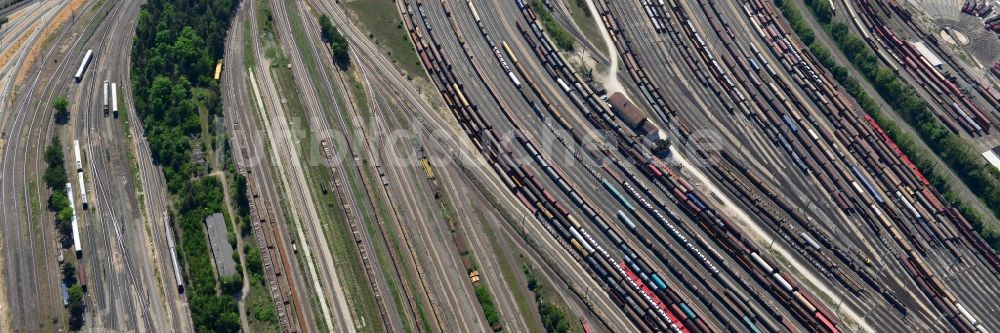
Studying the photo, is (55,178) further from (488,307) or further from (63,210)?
(488,307)

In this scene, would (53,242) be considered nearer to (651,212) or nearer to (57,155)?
(57,155)

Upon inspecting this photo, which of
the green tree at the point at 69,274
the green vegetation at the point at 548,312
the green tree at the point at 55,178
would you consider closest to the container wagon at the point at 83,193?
the green tree at the point at 55,178

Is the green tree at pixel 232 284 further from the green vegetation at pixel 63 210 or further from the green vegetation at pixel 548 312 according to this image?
the green vegetation at pixel 548 312

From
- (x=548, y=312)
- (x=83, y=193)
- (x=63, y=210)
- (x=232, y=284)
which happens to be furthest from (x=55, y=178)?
(x=548, y=312)

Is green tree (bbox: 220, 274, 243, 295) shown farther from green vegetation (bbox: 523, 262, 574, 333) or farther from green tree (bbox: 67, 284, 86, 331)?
green vegetation (bbox: 523, 262, 574, 333)

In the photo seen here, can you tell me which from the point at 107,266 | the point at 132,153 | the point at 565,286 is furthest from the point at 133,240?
the point at 565,286

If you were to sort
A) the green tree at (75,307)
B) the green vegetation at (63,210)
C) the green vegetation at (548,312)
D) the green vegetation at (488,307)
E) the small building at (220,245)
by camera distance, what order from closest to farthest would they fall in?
the green tree at (75,307) → the green vegetation at (63,210) → the green vegetation at (548,312) → the small building at (220,245) → the green vegetation at (488,307)
